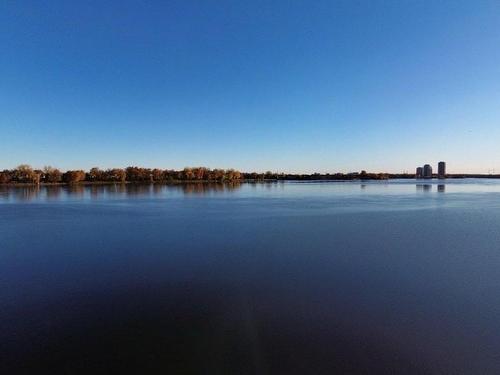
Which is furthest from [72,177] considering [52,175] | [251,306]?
[251,306]

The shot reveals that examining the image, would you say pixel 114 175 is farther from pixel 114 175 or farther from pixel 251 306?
pixel 251 306

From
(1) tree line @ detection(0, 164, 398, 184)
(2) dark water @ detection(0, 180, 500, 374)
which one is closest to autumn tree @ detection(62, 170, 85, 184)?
(1) tree line @ detection(0, 164, 398, 184)

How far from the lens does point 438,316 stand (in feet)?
17.0

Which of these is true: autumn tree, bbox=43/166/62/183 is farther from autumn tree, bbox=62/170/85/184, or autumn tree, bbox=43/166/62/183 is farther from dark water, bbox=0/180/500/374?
dark water, bbox=0/180/500/374

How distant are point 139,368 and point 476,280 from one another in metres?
7.01

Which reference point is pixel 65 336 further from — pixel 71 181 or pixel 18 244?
pixel 71 181

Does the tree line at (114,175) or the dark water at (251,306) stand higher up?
the tree line at (114,175)

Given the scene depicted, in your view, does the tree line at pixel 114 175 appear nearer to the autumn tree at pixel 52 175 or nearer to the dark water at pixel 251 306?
the autumn tree at pixel 52 175

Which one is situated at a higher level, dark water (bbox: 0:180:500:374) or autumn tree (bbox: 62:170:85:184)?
autumn tree (bbox: 62:170:85:184)

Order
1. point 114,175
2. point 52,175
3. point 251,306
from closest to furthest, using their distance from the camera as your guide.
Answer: point 251,306, point 52,175, point 114,175

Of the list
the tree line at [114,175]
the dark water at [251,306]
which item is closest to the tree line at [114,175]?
the tree line at [114,175]

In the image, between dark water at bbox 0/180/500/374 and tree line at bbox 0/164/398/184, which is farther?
tree line at bbox 0/164/398/184


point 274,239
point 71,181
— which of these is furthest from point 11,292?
point 71,181

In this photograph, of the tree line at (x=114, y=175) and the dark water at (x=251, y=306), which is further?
the tree line at (x=114, y=175)
